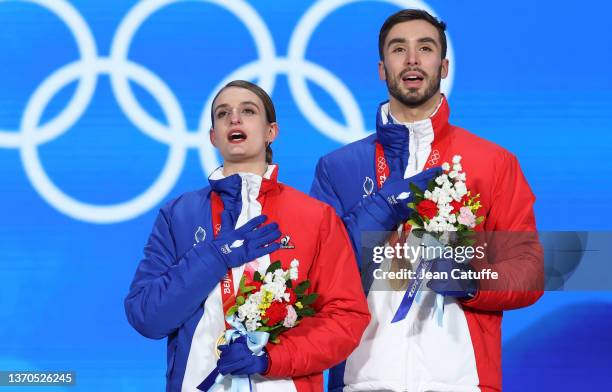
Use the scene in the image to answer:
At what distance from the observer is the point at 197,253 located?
4.22 m

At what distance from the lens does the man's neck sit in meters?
4.89

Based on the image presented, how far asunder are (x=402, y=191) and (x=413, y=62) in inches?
24.5

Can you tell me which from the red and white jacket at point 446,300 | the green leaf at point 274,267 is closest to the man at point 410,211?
the red and white jacket at point 446,300

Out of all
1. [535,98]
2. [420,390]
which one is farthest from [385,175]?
[535,98]

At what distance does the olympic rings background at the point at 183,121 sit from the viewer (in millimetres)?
6191

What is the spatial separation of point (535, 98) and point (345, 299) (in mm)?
2441

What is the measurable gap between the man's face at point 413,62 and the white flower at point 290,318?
1238 mm

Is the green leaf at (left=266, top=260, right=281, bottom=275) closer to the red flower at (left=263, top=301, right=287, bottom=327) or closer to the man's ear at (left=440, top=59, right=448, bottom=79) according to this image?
the red flower at (left=263, top=301, right=287, bottom=327)

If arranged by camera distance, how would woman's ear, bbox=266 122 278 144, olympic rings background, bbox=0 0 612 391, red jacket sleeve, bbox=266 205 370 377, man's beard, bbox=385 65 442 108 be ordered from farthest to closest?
olympic rings background, bbox=0 0 612 391 → man's beard, bbox=385 65 442 108 → woman's ear, bbox=266 122 278 144 → red jacket sleeve, bbox=266 205 370 377

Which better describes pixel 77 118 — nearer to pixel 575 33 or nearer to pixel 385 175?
pixel 385 175

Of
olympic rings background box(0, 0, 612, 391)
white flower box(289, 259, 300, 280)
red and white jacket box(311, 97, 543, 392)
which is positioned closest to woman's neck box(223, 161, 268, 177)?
red and white jacket box(311, 97, 543, 392)

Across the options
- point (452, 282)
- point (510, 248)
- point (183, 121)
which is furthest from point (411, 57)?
point (183, 121)

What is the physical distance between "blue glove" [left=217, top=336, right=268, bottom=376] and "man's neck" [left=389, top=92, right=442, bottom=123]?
4.66ft

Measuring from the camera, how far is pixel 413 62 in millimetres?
4844
